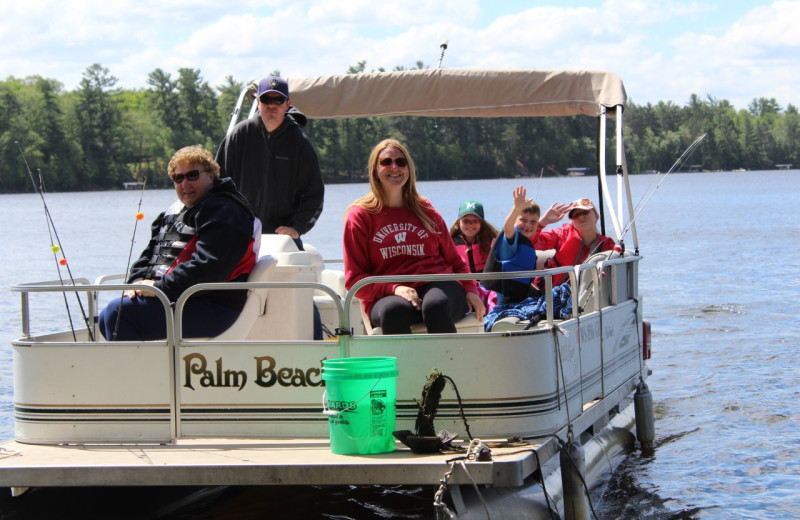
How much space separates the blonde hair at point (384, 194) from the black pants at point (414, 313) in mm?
461

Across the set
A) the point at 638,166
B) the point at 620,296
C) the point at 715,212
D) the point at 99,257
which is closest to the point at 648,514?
the point at 620,296

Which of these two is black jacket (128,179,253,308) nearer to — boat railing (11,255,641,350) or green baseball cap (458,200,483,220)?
boat railing (11,255,641,350)

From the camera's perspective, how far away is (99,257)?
27.4 metres

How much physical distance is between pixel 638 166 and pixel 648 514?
6484 mm

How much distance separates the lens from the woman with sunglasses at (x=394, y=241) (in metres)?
5.43

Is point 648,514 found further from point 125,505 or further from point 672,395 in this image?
point 672,395

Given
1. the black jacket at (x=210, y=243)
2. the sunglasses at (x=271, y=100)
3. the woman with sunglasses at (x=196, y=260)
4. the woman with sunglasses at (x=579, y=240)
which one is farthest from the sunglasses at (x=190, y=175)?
the woman with sunglasses at (x=579, y=240)

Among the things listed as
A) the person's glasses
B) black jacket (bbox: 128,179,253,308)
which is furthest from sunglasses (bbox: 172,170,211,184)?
the person's glasses

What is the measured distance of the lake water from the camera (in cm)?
748

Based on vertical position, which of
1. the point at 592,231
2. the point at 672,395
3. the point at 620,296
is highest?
the point at 592,231

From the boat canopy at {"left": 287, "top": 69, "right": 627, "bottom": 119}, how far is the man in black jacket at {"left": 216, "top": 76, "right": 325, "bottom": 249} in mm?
971

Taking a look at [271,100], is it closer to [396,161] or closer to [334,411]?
[396,161]

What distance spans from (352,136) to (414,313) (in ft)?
127

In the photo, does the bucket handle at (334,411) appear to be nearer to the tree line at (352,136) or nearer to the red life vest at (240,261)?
the red life vest at (240,261)
